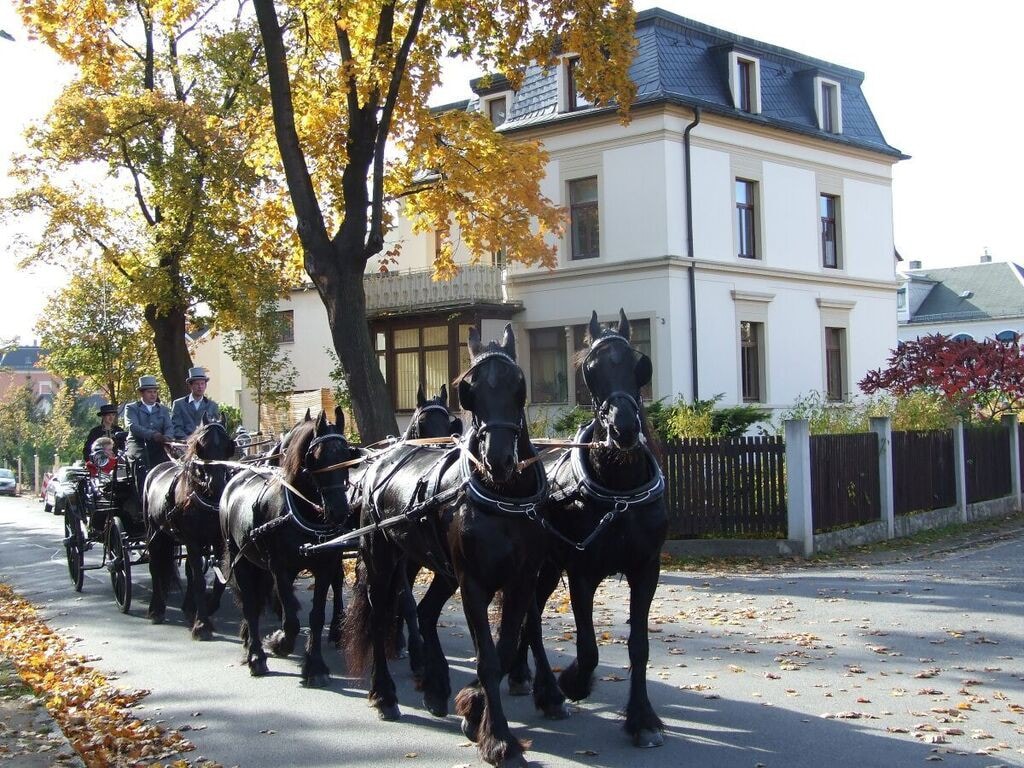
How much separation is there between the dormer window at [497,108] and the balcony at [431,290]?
4.45 metres

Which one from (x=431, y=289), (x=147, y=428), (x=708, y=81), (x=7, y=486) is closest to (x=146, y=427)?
(x=147, y=428)

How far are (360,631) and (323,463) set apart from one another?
1419mm

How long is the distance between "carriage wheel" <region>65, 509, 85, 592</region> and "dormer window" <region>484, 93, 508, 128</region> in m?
20.3

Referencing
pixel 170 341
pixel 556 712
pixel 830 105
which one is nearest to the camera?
pixel 556 712

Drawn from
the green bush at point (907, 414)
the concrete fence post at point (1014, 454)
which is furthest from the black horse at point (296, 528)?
the concrete fence post at point (1014, 454)

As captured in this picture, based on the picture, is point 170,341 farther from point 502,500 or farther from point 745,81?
point 502,500

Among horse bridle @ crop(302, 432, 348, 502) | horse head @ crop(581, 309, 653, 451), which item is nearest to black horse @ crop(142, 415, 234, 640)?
horse bridle @ crop(302, 432, 348, 502)

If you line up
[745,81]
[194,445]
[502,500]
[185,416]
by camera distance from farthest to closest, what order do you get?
[745,81] → [185,416] → [194,445] → [502,500]

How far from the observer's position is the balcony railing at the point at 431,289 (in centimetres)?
3128

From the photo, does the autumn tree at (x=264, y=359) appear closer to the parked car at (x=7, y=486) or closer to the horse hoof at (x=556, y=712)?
the parked car at (x=7, y=486)

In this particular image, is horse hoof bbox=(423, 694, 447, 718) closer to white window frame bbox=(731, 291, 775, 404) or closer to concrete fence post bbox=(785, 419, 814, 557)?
concrete fence post bbox=(785, 419, 814, 557)

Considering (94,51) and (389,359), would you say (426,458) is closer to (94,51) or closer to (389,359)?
(94,51)

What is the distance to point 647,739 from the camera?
267 inches

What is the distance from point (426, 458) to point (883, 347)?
29.3 metres
